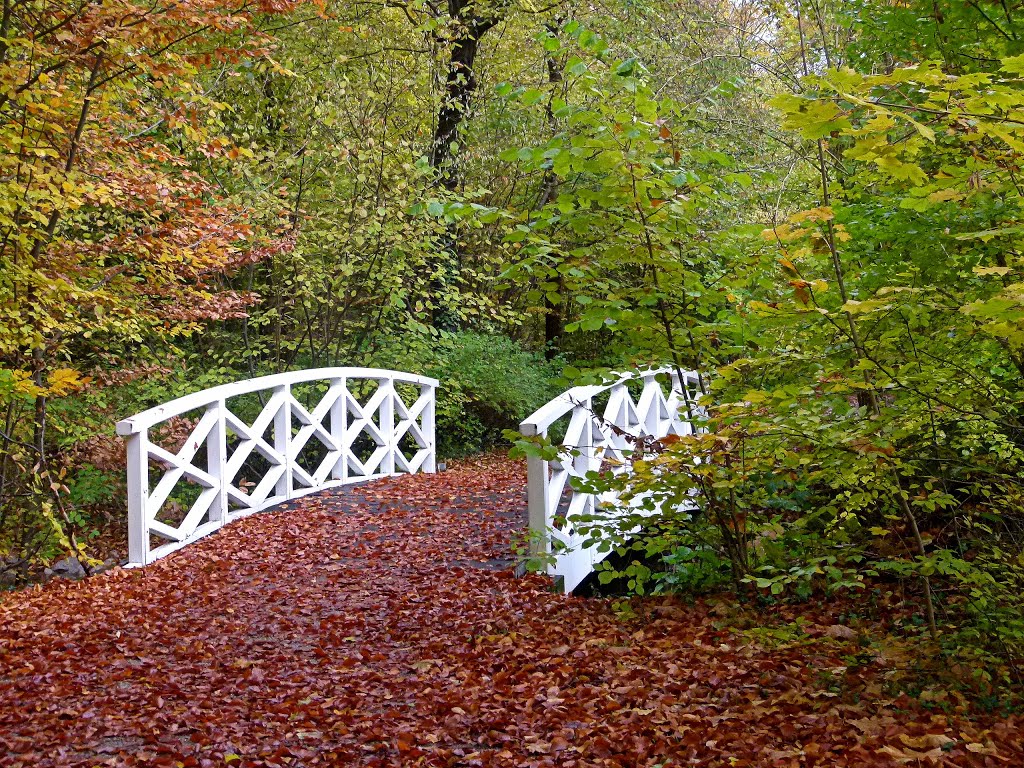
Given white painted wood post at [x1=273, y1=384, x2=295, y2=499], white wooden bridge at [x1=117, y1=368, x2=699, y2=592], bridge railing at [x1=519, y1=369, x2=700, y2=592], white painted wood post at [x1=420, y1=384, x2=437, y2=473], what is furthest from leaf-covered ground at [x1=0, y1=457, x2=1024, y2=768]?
white painted wood post at [x1=420, y1=384, x2=437, y2=473]

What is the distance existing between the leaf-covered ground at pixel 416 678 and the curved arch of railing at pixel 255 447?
0.64 meters

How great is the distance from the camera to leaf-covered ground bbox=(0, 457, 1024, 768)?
12.4 ft

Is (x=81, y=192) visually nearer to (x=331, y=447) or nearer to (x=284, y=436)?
(x=284, y=436)

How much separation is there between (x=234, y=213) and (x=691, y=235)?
6172mm

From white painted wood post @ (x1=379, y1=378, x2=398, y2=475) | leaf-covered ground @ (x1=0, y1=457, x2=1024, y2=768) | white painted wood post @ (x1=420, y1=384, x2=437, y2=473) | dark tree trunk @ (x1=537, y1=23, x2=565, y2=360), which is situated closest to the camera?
leaf-covered ground @ (x1=0, y1=457, x2=1024, y2=768)

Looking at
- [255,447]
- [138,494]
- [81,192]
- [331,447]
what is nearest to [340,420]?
[331,447]

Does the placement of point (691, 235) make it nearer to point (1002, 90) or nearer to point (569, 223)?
point (569, 223)

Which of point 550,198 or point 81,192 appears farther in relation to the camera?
point 550,198

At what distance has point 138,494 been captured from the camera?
22.5 ft

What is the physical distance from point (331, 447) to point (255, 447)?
2.56ft

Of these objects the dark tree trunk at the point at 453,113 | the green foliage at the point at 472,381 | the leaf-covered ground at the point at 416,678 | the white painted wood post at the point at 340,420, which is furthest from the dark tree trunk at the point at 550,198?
the leaf-covered ground at the point at 416,678

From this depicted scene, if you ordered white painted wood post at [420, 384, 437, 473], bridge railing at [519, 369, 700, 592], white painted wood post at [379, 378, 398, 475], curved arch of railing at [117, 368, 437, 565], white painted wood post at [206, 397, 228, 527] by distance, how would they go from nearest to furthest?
1. bridge railing at [519, 369, 700, 592]
2. curved arch of railing at [117, 368, 437, 565]
3. white painted wood post at [206, 397, 228, 527]
4. white painted wood post at [379, 378, 398, 475]
5. white painted wood post at [420, 384, 437, 473]

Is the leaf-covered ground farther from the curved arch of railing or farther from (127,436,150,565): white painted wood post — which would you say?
the curved arch of railing

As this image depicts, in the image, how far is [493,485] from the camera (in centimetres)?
984
